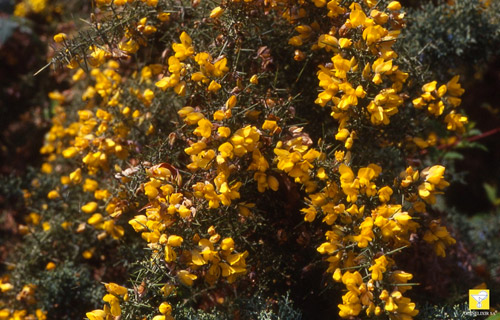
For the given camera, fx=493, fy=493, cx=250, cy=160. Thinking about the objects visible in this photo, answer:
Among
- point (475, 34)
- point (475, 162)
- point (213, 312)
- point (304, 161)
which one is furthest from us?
point (475, 162)

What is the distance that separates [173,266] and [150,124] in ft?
2.93

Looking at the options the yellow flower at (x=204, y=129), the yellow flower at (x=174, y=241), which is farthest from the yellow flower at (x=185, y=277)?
the yellow flower at (x=204, y=129)

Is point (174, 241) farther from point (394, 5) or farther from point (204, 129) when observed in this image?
point (394, 5)

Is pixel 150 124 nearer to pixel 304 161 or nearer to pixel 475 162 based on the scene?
pixel 304 161

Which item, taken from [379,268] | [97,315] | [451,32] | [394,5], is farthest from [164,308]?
[451,32]

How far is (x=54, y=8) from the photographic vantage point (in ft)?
14.4

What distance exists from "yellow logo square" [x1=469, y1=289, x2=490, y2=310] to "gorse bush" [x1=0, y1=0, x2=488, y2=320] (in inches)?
17.2

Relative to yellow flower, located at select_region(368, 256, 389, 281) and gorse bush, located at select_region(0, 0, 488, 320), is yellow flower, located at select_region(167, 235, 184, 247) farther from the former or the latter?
yellow flower, located at select_region(368, 256, 389, 281)

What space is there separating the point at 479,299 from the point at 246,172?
4.10 ft

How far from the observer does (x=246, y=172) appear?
1897mm

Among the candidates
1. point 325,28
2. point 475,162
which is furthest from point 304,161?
point 475,162

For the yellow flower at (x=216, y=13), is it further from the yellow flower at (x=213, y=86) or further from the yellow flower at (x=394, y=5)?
the yellow flower at (x=394, y=5)

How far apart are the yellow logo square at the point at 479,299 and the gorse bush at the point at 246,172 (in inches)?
17.2

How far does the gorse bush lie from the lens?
1.72 m
